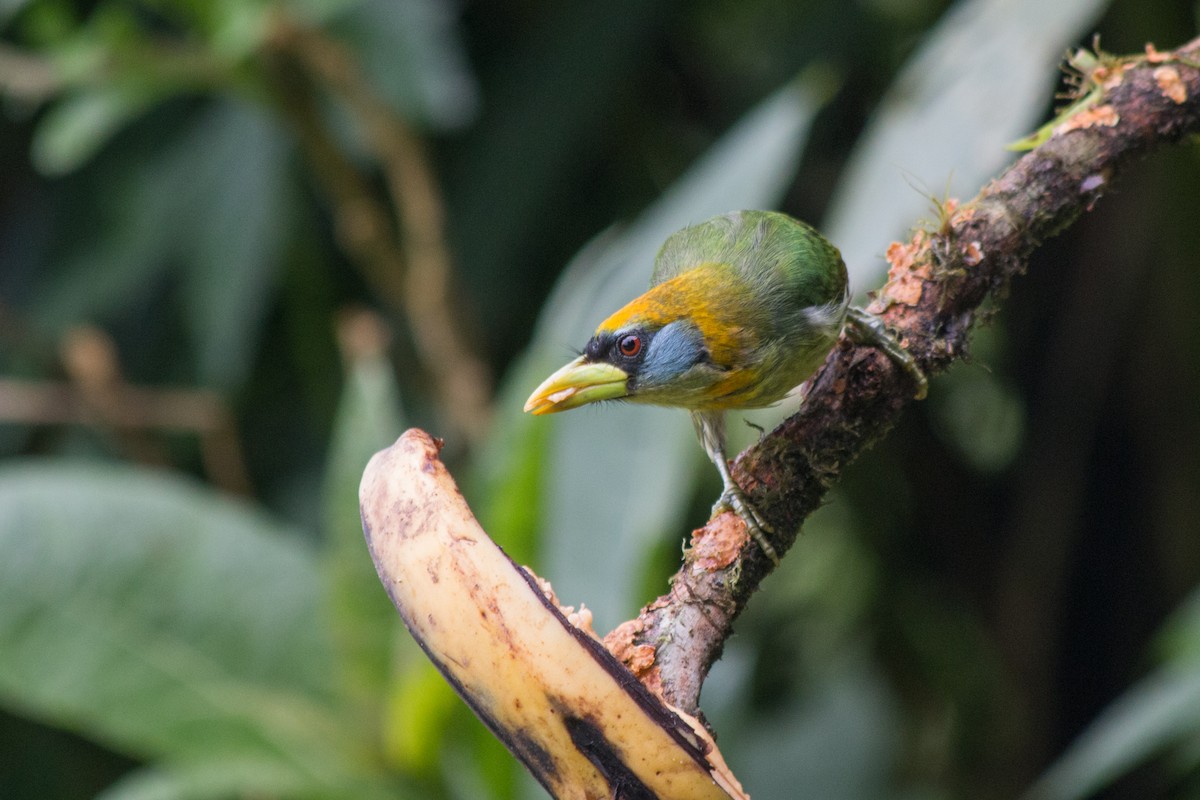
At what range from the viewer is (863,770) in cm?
359

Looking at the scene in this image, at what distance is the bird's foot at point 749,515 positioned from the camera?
1.16 meters

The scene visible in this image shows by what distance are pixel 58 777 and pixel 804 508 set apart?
10.1ft

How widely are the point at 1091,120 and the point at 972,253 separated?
0.71 feet

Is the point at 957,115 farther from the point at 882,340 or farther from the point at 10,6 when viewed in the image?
the point at 10,6

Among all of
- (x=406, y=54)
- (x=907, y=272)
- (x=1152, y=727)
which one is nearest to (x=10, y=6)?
(x=406, y=54)

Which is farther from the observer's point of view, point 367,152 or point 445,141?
point 445,141

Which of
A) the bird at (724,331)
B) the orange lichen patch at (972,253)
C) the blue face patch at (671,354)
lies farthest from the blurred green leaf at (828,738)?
the orange lichen patch at (972,253)

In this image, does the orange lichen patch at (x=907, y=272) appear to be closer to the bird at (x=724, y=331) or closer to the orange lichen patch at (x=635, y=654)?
the bird at (x=724, y=331)

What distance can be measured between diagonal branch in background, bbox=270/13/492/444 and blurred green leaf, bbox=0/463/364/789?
2.01 feet

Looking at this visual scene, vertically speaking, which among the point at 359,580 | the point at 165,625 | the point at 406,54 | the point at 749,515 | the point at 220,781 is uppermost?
the point at 406,54

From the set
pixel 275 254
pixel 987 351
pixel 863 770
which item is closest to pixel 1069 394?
pixel 987 351

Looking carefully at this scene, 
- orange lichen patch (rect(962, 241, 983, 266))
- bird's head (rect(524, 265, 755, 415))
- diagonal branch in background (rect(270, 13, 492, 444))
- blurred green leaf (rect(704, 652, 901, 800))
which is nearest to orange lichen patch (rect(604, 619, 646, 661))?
bird's head (rect(524, 265, 755, 415))

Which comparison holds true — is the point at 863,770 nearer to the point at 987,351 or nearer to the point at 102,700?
the point at 987,351

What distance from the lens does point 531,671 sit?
0.97 meters
